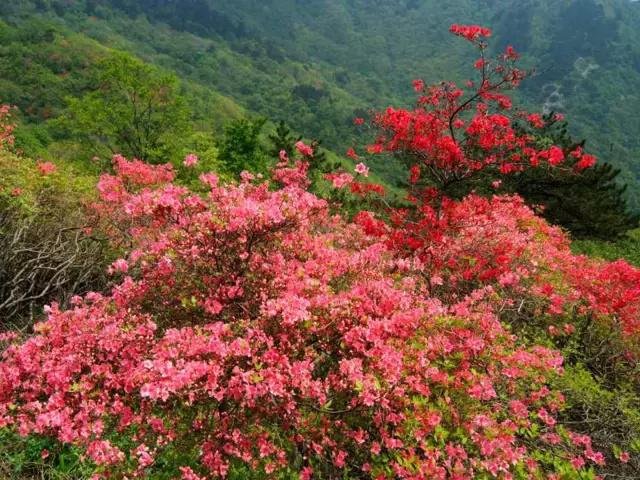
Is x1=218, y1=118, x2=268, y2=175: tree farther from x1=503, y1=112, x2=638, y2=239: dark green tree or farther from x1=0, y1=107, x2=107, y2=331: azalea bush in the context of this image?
x1=0, y1=107, x2=107, y2=331: azalea bush

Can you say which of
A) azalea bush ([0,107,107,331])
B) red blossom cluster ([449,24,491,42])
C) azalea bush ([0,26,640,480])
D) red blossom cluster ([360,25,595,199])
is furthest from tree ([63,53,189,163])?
azalea bush ([0,26,640,480])

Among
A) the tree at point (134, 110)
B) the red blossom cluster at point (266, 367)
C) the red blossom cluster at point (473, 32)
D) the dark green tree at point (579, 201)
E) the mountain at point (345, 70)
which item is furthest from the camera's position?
the mountain at point (345, 70)

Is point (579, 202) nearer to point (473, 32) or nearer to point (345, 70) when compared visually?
point (473, 32)

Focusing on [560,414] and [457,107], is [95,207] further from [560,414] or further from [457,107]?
[560,414]

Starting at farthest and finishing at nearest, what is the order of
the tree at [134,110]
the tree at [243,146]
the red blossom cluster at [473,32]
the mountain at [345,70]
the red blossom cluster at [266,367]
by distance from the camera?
1. the mountain at [345,70]
2. the tree at [243,146]
3. the tree at [134,110]
4. the red blossom cluster at [473,32]
5. the red blossom cluster at [266,367]

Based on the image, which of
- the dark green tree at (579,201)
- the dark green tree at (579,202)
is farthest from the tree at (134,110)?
the dark green tree at (579,202)

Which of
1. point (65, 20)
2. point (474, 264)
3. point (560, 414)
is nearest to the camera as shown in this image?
point (560, 414)

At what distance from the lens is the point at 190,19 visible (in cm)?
19838

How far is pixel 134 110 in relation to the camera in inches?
1143

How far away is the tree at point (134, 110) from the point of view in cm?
2836

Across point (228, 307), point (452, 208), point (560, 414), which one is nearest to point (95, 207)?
point (228, 307)

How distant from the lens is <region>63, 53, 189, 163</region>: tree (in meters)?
28.4

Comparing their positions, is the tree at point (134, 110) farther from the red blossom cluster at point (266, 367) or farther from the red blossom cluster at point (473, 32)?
the red blossom cluster at point (266, 367)

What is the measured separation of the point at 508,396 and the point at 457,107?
6.92m
